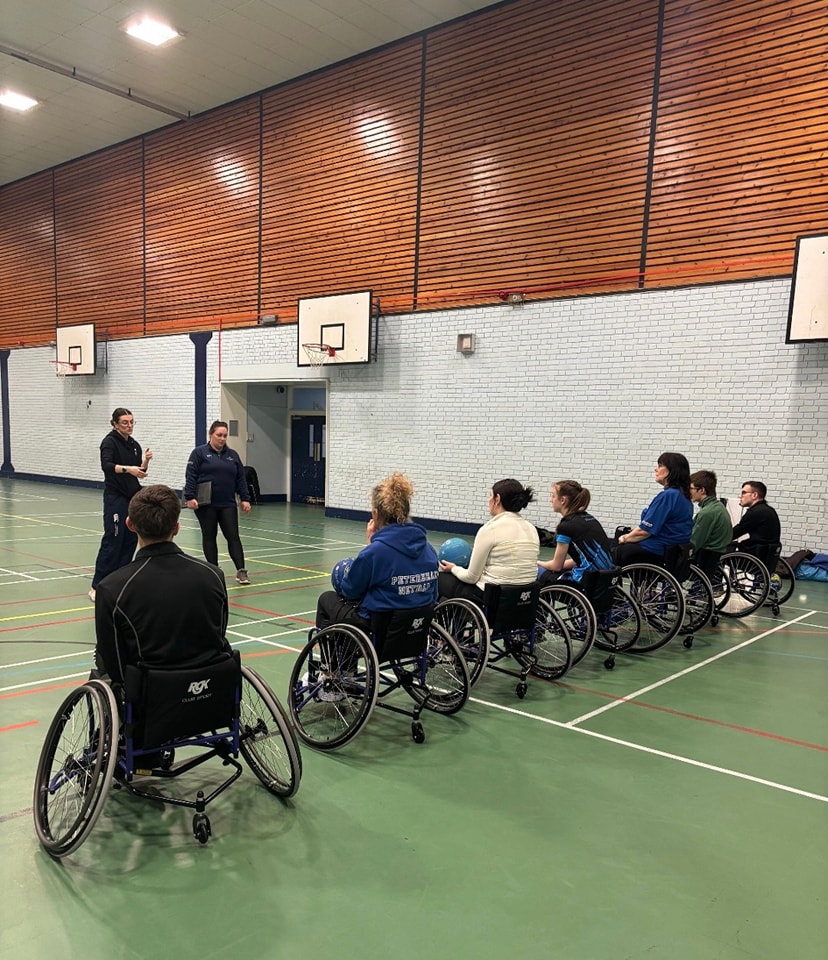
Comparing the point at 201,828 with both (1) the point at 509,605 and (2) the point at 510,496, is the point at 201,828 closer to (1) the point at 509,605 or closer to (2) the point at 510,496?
(1) the point at 509,605

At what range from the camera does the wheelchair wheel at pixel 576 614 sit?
4.19 meters

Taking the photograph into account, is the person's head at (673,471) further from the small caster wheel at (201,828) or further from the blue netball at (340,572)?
the small caster wheel at (201,828)

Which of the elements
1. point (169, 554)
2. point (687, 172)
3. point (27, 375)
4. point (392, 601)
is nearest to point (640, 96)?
point (687, 172)

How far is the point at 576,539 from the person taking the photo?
4.36 meters

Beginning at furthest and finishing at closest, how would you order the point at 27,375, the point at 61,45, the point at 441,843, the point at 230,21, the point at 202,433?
the point at 27,375, the point at 202,433, the point at 61,45, the point at 230,21, the point at 441,843

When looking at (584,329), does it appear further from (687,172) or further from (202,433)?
(202,433)

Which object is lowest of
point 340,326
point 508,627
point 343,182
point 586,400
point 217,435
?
point 508,627

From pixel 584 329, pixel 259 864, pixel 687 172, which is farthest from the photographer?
pixel 584 329

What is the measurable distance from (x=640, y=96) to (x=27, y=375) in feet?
49.3

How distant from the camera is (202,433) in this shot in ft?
44.9

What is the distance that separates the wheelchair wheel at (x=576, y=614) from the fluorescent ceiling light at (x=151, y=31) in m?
9.91

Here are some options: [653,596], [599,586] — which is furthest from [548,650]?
[653,596]

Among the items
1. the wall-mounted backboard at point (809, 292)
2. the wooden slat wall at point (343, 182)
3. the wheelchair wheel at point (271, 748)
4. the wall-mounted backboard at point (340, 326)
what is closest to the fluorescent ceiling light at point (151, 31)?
the wooden slat wall at point (343, 182)

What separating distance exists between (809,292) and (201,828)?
7.18 meters
